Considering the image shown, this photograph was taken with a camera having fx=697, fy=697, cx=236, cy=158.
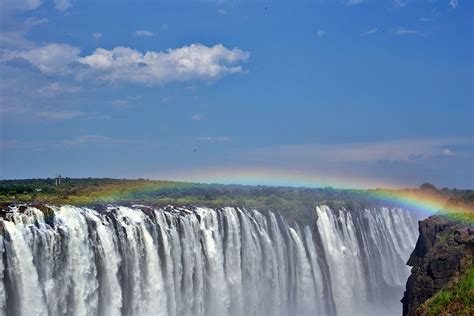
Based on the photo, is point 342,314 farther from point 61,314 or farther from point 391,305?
point 61,314

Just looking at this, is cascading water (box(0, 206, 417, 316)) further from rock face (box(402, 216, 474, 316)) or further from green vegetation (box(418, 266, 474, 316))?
green vegetation (box(418, 266, 474, 316))

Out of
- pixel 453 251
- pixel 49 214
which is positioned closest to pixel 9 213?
pixel 49 214

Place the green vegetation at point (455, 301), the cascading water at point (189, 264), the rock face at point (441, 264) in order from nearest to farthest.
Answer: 1. the green vegetation at point (455, 301)
2. the cascading water at point (189, 264)
3. the rock face at point (441, 264)

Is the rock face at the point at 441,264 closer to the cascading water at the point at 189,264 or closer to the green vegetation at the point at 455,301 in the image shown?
the green vegetation at the point at 455,301

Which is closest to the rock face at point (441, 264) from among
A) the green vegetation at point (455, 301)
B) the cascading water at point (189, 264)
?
the green vegetation at point (455, 301)

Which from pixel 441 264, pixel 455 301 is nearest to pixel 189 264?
pixel 441 264
